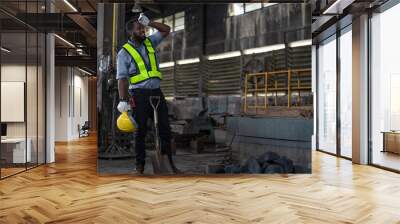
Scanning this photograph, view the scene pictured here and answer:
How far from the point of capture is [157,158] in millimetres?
5703

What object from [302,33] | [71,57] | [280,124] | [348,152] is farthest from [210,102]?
[71,57]

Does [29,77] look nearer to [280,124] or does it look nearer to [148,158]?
[148,158]

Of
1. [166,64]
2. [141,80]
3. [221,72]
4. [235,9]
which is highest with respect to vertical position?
[235,9]

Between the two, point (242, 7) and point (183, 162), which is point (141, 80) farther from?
point (242, 7)

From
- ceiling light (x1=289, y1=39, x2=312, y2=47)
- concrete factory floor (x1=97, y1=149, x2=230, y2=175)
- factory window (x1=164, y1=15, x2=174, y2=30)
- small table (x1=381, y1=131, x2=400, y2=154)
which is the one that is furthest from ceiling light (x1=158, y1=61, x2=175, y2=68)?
small table (x1=381, y1=131, x2=400, y2=154)

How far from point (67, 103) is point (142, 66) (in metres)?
8.80

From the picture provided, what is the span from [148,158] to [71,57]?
6.78m

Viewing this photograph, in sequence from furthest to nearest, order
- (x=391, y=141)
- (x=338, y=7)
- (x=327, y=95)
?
(x=327, y=95)
(x=391, y=141)
(x=338, y=7)

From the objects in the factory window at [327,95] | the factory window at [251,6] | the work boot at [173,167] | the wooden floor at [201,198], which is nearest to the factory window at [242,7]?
the factory window at [251,6]

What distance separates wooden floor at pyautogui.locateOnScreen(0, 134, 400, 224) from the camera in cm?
350

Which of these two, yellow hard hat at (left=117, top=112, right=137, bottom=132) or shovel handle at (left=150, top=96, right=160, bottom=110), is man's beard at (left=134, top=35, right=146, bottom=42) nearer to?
shovel handle at (left=150, top=96, right=160, bottom=110)

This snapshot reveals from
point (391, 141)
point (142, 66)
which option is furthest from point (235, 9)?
point (391, 141)

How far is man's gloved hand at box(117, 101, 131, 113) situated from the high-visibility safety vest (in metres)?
0.33

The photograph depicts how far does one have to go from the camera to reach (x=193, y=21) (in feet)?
18.8
